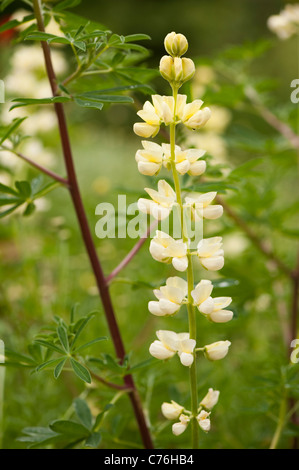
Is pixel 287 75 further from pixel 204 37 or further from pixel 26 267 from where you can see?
pixel 26 267

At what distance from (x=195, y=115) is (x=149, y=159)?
0.17 ft

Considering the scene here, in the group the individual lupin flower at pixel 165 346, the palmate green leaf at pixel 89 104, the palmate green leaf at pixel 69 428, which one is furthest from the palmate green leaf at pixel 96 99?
the palmate green leaf at pixel 69 428

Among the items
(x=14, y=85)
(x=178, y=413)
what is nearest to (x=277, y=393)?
(x=178, y=413)

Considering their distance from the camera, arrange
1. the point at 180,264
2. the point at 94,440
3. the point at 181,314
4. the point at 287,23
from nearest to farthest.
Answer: the point at 180,264
the point at 94,440
the point at 181,314
the point at 287,23

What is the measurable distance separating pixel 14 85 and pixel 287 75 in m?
5.63

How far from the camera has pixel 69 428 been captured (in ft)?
1.69

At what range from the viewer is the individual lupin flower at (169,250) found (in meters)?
0.39

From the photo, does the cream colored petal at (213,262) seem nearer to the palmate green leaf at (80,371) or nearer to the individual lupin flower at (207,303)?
the individual lupin flower at (207,303)

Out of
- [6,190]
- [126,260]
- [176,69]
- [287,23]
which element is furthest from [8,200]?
[287,23]

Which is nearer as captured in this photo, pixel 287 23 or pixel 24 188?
pixel 24 188

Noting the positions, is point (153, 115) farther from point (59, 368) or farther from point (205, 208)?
point (59, 368)

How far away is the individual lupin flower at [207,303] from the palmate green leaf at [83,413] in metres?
0.23

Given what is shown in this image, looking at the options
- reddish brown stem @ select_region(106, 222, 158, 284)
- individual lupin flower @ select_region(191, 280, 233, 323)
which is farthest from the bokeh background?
individual lupin flower @ select_region(191, 280, 233, 323)

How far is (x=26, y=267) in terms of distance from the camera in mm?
1028
